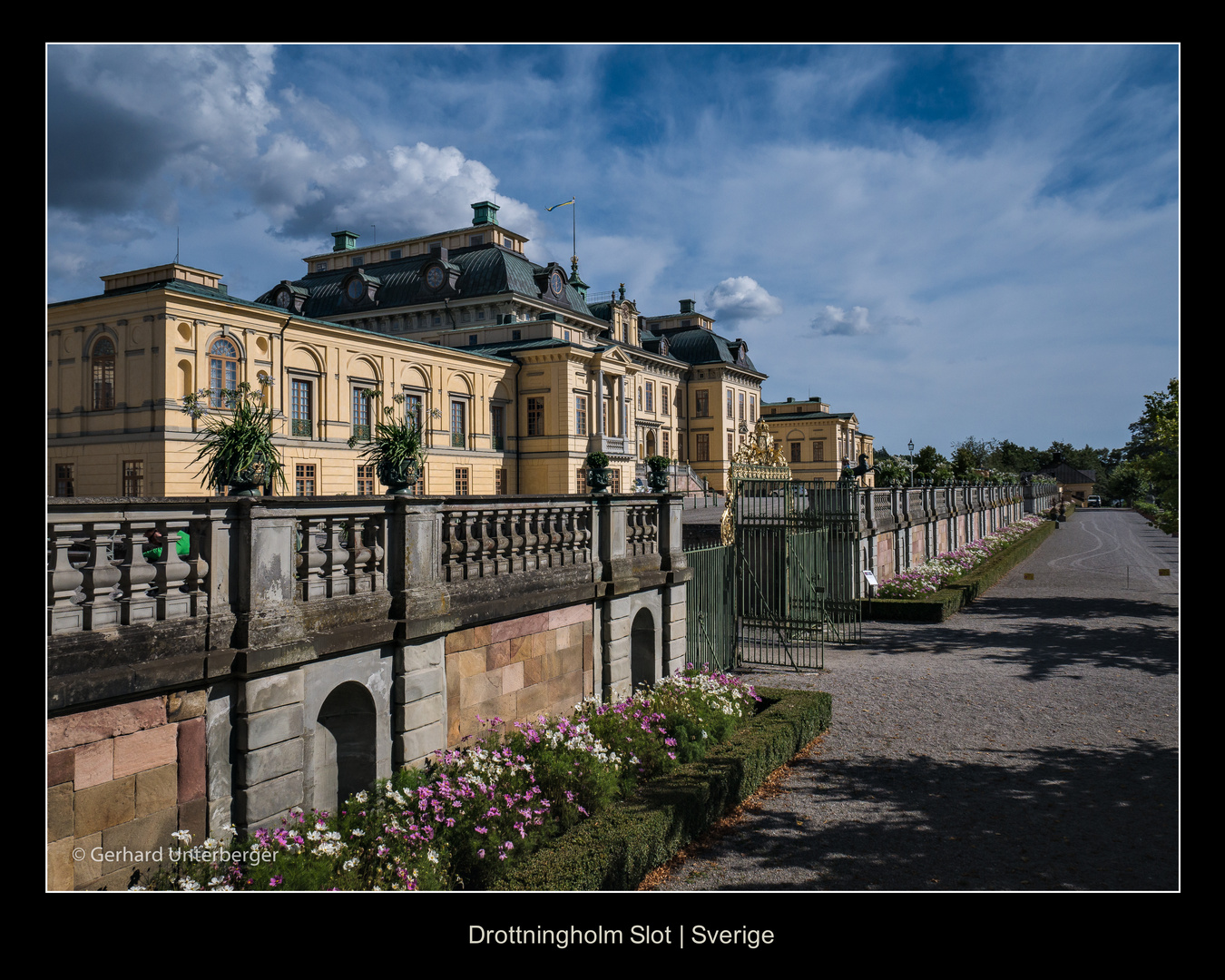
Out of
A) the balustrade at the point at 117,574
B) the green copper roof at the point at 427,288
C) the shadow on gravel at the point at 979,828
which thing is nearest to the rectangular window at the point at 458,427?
the green copper roof at the point at 427,288

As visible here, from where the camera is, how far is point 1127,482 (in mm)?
95188

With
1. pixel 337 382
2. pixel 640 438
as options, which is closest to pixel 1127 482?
pixel 640 438

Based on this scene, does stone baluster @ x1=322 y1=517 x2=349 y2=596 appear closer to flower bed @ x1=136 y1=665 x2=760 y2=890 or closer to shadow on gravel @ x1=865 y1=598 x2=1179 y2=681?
flower bed @ x1=136 y1=665 x2=760 y2=890

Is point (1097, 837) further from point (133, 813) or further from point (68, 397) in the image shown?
point (68, 397)

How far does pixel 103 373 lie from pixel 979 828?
32.7 m

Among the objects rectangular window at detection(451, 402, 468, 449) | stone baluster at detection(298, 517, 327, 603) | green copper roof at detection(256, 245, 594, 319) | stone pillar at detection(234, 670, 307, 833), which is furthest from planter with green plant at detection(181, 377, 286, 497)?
green copper roof at detection(256, 245, 594, 319)

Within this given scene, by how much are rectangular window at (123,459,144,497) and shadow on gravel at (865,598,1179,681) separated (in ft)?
86.2

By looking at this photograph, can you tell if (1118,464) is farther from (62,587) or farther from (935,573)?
(62,587)

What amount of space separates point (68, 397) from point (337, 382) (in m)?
10.0

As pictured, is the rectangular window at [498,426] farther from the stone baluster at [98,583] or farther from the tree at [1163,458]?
the stone baluster at [98,583]

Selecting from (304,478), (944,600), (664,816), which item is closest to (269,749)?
(664,816)

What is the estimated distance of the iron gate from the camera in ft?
43.5

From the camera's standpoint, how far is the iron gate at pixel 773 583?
13273 mm
